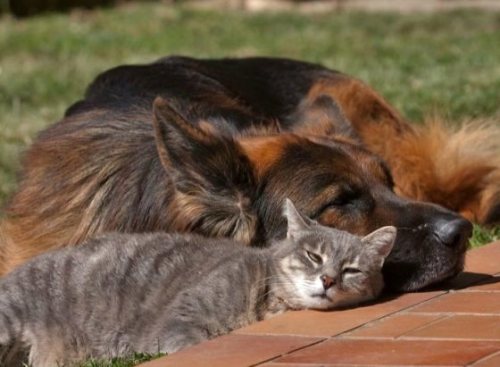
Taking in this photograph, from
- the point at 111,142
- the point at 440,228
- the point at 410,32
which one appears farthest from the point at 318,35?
the point at 440,228

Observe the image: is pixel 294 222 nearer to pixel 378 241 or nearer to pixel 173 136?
pixel 378 241

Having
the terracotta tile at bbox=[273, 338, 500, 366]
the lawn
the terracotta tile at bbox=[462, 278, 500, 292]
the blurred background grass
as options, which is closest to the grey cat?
the terracotta tile at bbox=[462, 278, 500, 292]

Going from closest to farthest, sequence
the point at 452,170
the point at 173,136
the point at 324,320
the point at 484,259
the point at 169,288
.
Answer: the point at 324,320 → the point at 169,288 → the point at 173,136 → the point at 484,259 → the point at 452,170

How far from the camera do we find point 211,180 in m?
5.26

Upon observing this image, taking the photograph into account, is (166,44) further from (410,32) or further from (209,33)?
(410,32)

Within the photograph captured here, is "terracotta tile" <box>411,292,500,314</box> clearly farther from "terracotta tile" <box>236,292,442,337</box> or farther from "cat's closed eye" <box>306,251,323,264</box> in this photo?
"cat's closed eye" <box>306,251,323,264</box>

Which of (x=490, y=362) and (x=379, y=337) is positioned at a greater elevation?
(x=490, y=362)

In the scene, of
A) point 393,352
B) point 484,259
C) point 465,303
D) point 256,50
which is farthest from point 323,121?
point 256,50

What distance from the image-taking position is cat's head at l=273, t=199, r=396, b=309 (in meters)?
4.62

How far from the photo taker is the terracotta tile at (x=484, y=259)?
5292 millimetres

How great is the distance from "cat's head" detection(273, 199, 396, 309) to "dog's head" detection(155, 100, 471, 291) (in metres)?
0.29

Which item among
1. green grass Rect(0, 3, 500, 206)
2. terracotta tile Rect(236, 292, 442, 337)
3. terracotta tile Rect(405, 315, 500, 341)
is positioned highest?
terracotta tile Rect(405, 315, 500, 341)

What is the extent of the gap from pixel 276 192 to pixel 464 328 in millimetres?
1335

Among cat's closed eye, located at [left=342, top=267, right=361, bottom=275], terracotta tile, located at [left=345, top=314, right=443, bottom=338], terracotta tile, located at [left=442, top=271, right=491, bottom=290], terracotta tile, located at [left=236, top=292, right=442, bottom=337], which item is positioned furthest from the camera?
terracotta tile, located at [left=442, top=271, right=491, bottom=290]
